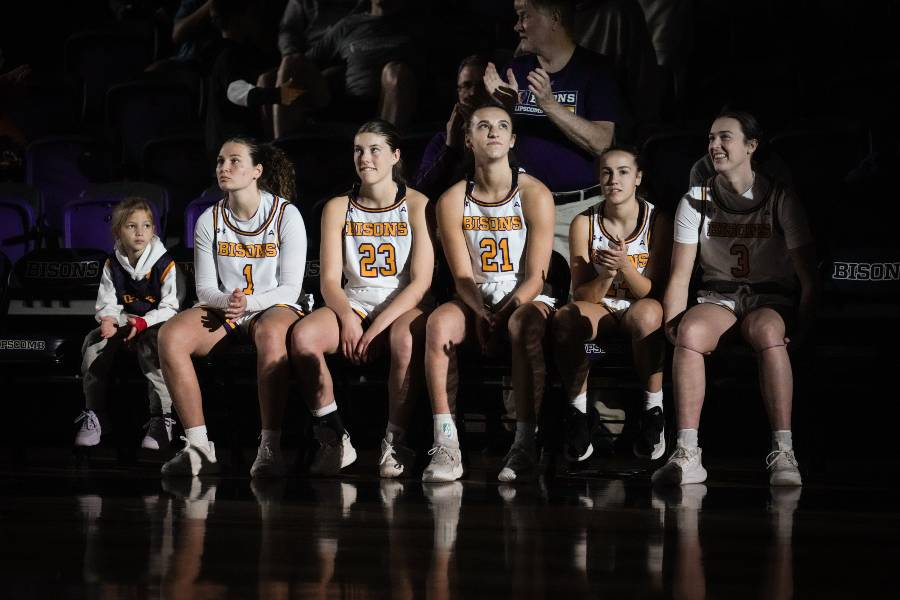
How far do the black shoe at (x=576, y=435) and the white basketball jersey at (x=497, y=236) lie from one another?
1.58 feet

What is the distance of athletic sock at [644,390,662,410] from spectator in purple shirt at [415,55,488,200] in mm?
1033

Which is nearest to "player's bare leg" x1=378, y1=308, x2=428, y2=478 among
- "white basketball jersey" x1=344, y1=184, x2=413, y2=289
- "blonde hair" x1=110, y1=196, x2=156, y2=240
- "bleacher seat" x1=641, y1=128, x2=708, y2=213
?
"white basketball jersey" x1=344, y1=184, x2=413, y2=289

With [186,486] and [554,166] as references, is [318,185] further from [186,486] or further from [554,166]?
[186,486]

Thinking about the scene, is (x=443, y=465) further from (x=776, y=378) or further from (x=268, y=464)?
(x=776, y=378)

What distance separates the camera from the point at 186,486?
127 inches

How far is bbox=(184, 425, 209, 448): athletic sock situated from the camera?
12.1 feet

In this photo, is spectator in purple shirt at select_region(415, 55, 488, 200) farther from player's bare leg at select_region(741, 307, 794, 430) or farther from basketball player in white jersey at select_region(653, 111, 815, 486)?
player's bare leg at select_region(741, 307, 794, 430)

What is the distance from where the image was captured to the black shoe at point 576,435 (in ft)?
11.8

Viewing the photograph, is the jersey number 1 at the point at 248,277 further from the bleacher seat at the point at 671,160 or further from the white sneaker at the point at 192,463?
the bleacher seat at the point at 671,160

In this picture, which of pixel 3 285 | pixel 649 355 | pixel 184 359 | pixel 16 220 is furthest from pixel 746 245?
pixel 16 220

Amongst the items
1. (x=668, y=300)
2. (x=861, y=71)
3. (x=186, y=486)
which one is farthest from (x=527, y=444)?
(x=861, y=71)

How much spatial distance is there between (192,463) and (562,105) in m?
1.74

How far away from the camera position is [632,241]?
151 inches

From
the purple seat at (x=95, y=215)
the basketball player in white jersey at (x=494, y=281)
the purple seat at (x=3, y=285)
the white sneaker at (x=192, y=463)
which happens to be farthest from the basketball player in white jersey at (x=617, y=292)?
the purple seat at (x=3, y=285)
